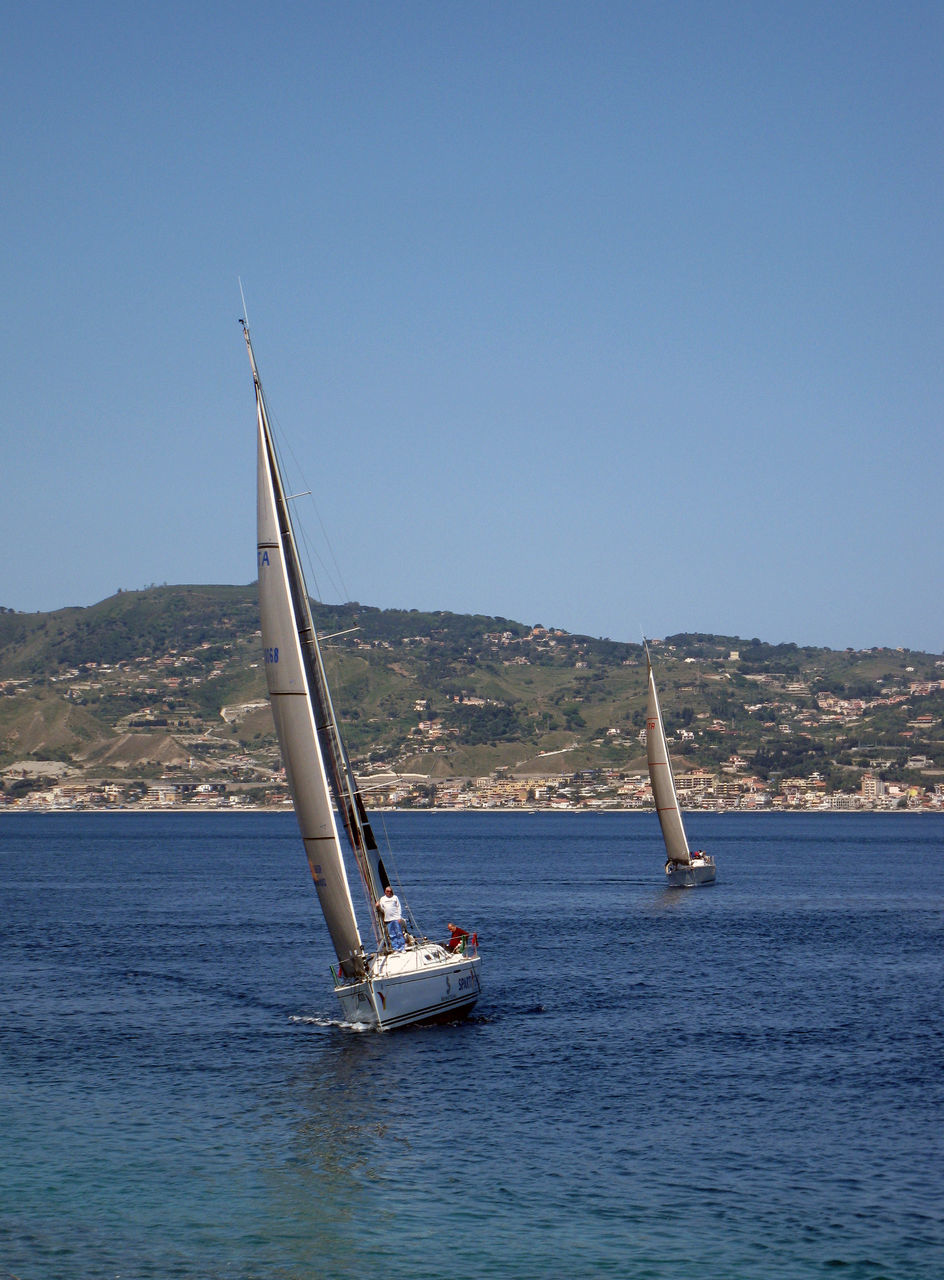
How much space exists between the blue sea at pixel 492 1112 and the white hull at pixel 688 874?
27.1 meters

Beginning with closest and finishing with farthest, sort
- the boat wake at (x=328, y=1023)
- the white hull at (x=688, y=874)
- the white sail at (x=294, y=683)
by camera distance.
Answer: the white sail at (x=294, y=683)
the boat wake at (x=328, y=1023)
the white hull at (x=688, y=874)

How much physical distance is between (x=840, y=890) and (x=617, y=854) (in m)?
49.2

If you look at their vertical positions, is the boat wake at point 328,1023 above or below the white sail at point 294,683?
Result: below

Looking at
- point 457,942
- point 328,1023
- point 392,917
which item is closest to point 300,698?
point 392,917

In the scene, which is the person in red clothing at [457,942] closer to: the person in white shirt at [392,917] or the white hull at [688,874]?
the person in white shirt at [392,917]

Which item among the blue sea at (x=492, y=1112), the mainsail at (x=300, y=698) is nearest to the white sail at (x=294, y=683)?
the mainsail at (x=300, y=698)

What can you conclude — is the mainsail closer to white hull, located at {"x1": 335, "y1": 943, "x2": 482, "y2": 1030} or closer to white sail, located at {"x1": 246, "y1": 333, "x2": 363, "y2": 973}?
white sail, located at {"x1": 246, "y1": 333, "x2": 363, "y2": 973}

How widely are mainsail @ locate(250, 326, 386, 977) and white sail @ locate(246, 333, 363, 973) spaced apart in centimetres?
3

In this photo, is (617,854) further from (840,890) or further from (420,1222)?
(420,1222)

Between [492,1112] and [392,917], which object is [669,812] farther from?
[492,1112]

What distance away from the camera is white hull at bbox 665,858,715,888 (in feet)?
298

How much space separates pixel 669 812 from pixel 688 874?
5.72 meters

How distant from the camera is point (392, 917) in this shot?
37.5 meters

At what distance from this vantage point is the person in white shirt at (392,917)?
123ft
